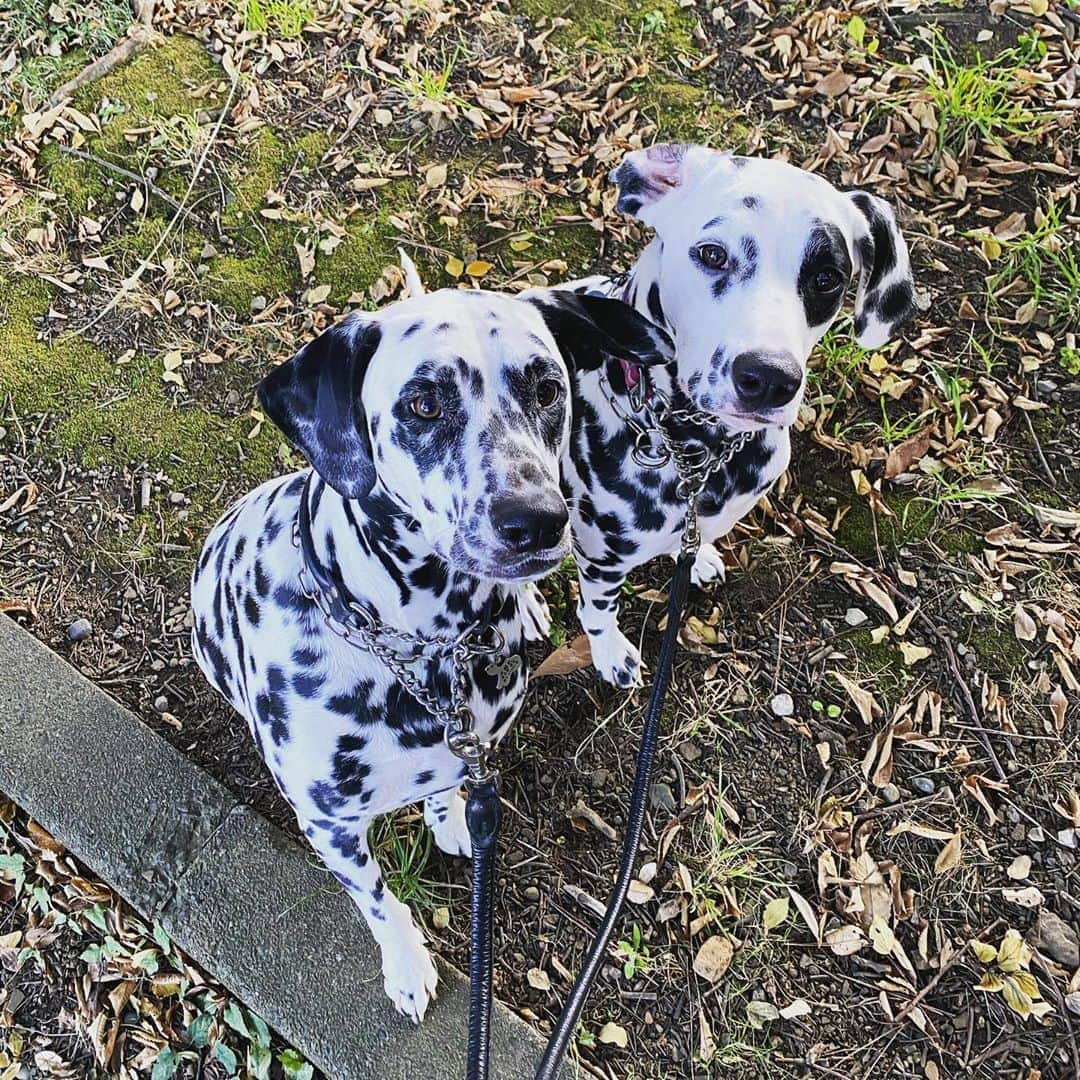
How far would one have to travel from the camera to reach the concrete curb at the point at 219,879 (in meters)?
2.99

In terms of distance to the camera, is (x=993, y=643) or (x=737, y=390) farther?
(x=993, y=643)

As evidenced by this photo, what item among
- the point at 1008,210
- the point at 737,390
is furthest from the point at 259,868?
the point at 1008,210

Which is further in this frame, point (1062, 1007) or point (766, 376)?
point (1062, 1007)

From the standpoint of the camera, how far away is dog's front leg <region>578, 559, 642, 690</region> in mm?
3242

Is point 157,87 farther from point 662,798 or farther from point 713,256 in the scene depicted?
point 662,798

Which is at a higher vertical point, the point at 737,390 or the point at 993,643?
the point at 737,390

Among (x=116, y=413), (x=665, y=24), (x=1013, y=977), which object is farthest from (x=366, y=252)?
(x=1013, y=977)

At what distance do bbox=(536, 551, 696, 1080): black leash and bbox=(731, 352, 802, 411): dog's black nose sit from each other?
71cm

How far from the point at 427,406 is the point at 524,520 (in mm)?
323

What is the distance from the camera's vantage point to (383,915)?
9.20ft

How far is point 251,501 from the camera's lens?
2.74 meters

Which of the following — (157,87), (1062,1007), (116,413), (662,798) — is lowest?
(1062,1007)

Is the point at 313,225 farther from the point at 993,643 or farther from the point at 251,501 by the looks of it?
the point at 993,643

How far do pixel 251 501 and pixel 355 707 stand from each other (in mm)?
746
